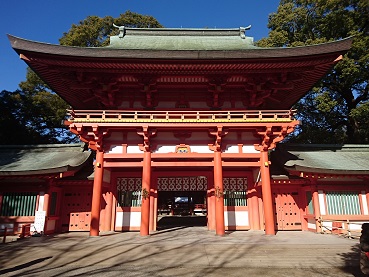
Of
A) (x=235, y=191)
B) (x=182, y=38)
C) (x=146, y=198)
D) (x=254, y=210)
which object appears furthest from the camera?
(x=182, y=38)

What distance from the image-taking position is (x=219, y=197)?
42.4ft

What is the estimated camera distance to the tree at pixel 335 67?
995 inches

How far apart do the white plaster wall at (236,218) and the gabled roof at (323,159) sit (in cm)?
346

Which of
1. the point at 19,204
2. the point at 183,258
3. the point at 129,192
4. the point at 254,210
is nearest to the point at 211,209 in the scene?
the point at 254,210

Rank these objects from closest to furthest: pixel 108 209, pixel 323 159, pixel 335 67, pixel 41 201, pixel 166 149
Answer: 1. pixel 166 149
2. pixel 41 201
3. pixel 108 209
4. pixel 323 159
5. pixel 335 67

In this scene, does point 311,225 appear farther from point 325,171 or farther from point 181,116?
point 181,116

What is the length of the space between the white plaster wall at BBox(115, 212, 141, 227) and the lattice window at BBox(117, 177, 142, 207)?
1.72ft

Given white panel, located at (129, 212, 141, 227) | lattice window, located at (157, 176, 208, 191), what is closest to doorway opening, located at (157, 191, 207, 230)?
lattice window, located at (157, 176, 208, 191)

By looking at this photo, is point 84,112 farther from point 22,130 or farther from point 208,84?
point 22,130

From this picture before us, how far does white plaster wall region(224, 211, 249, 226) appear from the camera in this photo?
15055 mm

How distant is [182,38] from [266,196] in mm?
13091

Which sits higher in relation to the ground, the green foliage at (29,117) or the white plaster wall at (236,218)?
the green foliage at (29,117)

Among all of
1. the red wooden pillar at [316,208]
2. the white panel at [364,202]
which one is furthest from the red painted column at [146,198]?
the white panel at [364,202]

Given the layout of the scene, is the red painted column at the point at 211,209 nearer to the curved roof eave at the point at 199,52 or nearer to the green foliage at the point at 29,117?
the curved roof eave at the point at 199,52
